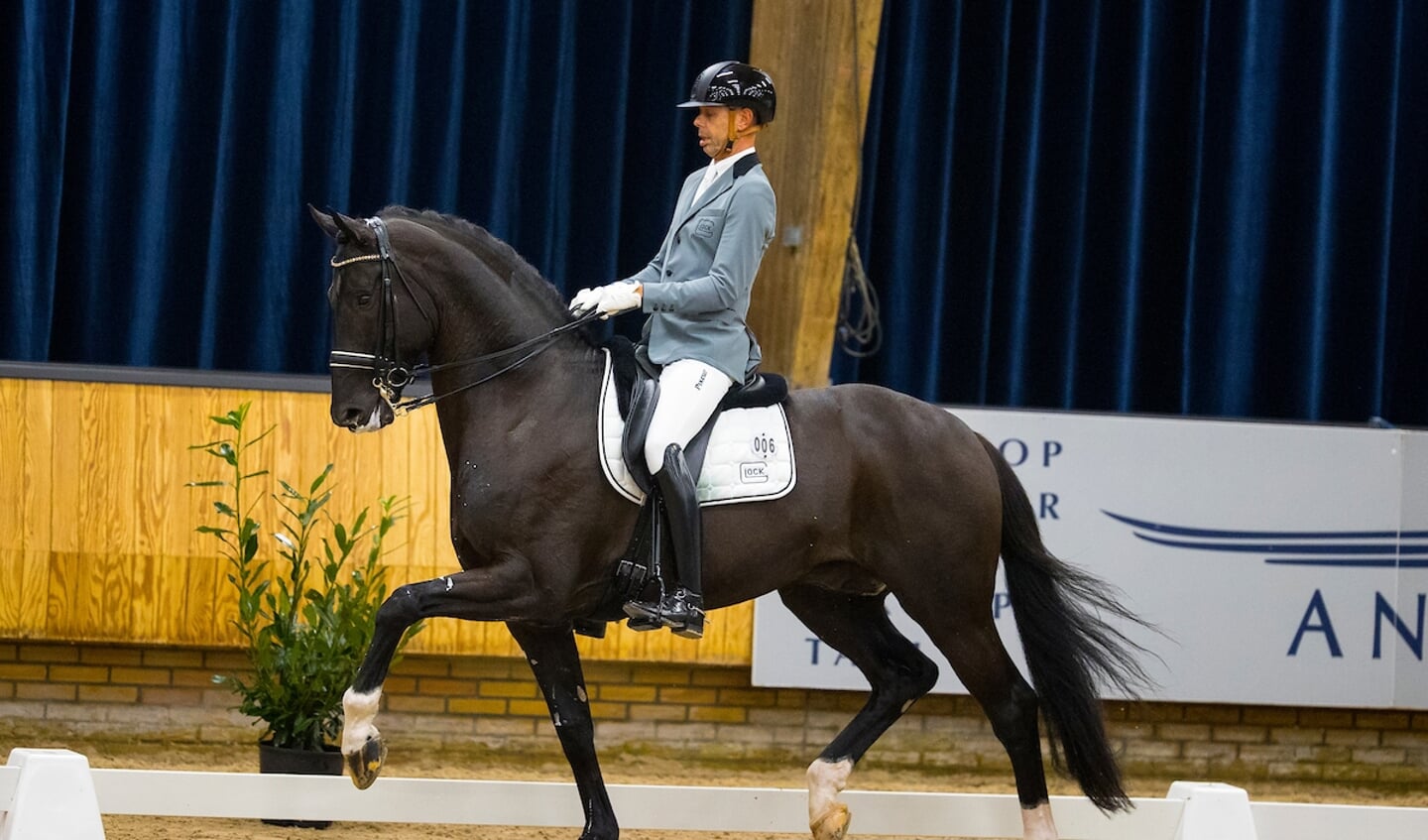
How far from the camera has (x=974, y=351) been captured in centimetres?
802

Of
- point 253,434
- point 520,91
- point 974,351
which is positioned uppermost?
point 520,91

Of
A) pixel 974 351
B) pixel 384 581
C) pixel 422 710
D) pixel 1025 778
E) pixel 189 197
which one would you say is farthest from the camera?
pixel 974 351

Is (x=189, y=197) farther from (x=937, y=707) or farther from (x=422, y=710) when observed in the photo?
(x=937, y=707)

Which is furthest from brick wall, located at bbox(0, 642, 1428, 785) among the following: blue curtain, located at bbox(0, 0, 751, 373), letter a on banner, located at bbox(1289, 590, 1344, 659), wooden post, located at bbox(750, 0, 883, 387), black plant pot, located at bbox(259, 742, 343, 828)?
blue curtain, located at bbox(0, 0, 751, 373)

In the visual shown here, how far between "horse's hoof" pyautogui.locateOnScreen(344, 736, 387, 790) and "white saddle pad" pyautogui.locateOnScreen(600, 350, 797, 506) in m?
0.92

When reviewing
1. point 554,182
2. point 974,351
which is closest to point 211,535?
point 554,182

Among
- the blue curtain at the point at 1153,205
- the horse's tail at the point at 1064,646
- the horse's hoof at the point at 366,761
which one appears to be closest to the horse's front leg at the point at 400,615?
the horse's hoof at the point at 366,761

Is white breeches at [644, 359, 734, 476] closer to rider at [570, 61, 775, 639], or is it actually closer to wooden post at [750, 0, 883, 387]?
rider at [570, 61, 775, 639]

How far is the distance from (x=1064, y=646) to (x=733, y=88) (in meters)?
1.87

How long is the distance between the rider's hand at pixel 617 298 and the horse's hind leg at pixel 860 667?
1.14 m

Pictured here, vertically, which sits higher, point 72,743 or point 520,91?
point 520,91

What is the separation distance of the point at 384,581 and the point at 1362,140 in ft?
17.9

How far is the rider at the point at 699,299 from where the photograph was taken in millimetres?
4199

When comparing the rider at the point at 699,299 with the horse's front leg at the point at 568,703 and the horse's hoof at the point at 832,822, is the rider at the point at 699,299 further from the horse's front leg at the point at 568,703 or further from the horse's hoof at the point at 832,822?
the horse's hoof at the point at 832,822
